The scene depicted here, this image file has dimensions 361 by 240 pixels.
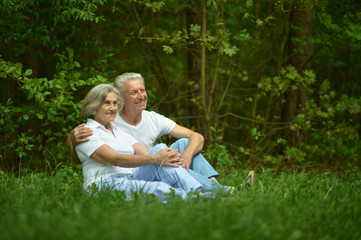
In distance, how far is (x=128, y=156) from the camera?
3768mm

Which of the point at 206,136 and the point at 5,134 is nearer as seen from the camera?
the point at 5,134

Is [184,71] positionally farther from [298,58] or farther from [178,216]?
[178,216]

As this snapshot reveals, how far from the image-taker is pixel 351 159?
7.17 meters

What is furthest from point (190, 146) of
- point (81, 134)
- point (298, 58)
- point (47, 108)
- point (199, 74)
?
point (298, 58)

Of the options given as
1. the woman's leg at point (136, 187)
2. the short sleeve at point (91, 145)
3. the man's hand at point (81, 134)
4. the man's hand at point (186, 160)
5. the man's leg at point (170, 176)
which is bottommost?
the woman's leg at point (136, 187)

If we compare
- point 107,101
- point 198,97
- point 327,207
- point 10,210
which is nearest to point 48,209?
point 10,210

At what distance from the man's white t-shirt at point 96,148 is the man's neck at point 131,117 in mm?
521

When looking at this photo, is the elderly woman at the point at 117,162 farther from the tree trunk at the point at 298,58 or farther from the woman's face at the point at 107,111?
the tree trunk at the point at 298,58

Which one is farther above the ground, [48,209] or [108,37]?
[108,37]

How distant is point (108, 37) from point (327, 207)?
7.26 meters

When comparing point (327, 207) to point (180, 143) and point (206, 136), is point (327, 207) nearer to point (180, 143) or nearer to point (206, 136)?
point (180, 143)

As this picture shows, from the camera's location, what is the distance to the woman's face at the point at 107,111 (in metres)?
3.96

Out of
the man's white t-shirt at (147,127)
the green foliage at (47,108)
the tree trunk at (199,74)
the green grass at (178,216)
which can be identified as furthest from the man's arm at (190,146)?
the tree trunk at (199,74)

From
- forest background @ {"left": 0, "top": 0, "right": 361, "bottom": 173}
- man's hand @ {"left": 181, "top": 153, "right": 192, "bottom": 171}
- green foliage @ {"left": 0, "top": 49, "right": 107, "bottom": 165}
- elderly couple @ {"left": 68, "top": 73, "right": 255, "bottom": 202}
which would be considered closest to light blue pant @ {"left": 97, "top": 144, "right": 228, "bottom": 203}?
elderly couple @ {"left": 68, "top": 73, "right": 255, "bottom": 202}
